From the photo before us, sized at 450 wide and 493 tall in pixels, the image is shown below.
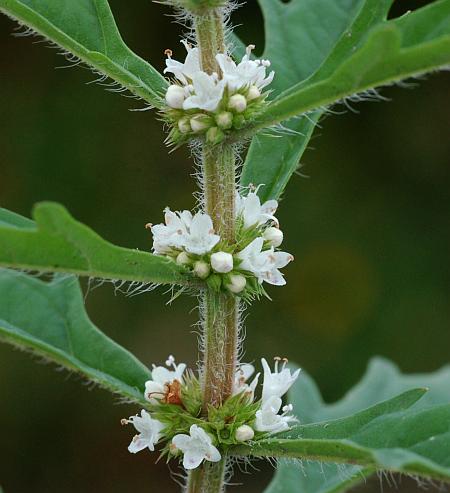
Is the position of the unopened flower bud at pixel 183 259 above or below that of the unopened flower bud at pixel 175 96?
below

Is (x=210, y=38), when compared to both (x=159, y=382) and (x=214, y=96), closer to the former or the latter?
(x=214, y=96)

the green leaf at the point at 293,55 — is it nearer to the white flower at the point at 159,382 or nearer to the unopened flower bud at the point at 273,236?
the unopened flower bud at the point at 273,236

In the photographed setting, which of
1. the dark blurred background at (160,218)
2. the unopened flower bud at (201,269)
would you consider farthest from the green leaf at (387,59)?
the dark blurred background at (160,218)

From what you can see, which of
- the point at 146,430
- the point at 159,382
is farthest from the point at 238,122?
the point at 146,430

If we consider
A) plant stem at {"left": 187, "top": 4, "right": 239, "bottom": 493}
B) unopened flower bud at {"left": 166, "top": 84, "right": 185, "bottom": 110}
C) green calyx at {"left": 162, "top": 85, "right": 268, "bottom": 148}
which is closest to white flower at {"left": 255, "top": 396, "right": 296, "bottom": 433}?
plant stem at {"left": 187, "top": 4, "right": 239, "bottom": 493}

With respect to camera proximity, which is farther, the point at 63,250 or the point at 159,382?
the point at 159,382

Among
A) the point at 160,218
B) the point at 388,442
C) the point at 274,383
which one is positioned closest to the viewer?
the point at 388,442

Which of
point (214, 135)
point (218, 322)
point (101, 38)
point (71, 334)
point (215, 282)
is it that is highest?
point (101, 38)
